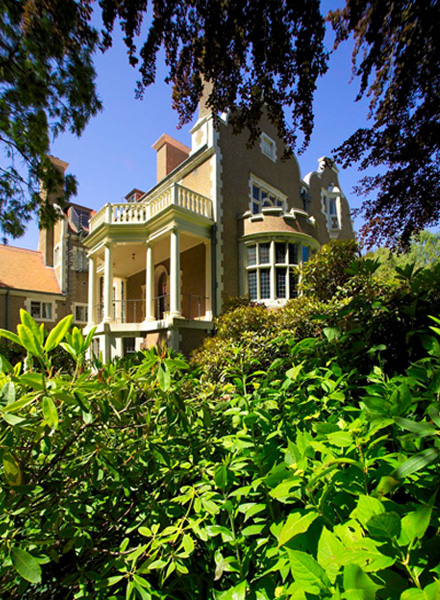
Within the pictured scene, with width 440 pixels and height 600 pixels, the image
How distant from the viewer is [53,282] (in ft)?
70.2

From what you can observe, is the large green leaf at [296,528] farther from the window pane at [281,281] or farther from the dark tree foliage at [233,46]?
the window pane at [281,281]

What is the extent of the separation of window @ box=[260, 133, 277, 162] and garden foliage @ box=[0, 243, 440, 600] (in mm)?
15891

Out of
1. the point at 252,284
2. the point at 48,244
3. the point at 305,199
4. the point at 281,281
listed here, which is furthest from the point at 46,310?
the point at 305,199

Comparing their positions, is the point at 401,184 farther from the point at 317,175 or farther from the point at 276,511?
the point at 317,175

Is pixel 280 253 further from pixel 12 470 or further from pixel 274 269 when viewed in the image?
pixel 12 470

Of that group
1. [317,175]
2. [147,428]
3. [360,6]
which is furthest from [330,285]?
[317,175]

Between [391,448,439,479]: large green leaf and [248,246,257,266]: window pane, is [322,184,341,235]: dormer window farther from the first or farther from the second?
[391,448,439,479]: large green leaf

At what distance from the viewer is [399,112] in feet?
15.4

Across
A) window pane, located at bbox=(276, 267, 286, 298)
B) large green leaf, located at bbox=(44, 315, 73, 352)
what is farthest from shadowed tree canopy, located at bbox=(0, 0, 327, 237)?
window pane, located at bbox=(276, 267, 286, 298)

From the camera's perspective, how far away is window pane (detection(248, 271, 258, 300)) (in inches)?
494

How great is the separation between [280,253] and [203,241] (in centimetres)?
318

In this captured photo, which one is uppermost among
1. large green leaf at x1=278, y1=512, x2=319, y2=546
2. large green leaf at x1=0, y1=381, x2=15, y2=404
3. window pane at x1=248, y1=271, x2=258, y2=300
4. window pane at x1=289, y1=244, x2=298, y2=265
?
window pane at x1=289, y1=244, x2=298, y2=265

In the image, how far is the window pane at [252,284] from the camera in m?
12.6

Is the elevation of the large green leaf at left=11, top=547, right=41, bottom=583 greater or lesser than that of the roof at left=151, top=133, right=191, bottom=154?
lesser
